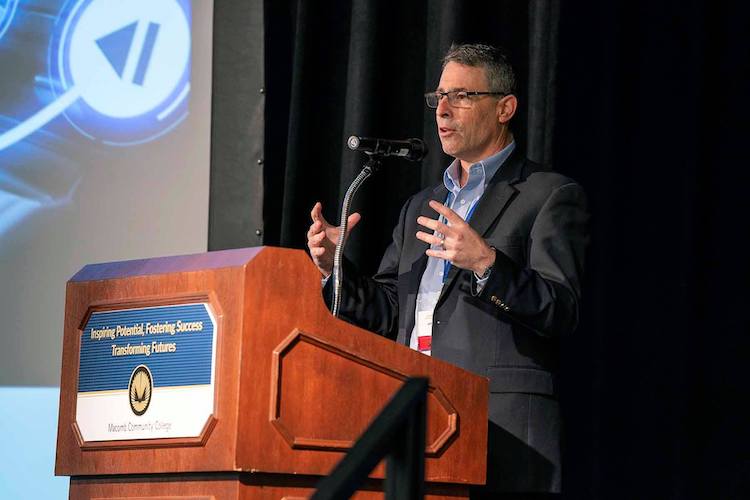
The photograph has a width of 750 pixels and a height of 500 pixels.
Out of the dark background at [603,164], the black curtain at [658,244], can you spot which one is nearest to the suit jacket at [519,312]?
the dark background at [603,164]

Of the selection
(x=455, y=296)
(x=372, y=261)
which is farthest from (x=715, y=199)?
(x=455, y=296)

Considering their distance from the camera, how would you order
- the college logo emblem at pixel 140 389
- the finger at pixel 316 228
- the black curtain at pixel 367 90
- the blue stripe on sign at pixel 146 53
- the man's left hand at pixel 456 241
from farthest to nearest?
the blue stripe on sign at pixel 146 53 → the black curtain at pixel 367 90 → the finger at pixel 316 228 → the man's left hand at pixel 456 241 → the college logo emblem at pixel 140 389

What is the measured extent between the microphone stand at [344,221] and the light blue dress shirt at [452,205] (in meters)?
0.26

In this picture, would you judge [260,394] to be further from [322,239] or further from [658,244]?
[658,244]

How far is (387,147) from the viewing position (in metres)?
2.81

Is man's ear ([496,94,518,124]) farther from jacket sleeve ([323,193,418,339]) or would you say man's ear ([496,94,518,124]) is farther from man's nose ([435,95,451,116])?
jacket sleeve ([323,193,418,339])

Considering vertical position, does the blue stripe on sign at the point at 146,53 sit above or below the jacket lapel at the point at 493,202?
above

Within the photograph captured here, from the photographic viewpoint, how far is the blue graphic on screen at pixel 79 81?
4.04m

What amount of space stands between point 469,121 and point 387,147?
0.49m

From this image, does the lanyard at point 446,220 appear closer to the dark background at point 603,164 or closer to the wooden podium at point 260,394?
the wooden podium at point 260,394

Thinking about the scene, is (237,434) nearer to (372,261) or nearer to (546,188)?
(546,188)

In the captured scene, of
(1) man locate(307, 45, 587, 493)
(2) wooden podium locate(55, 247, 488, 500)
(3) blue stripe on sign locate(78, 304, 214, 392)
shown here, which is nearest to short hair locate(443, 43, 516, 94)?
(1) man locate(307, 45, 587, 493)

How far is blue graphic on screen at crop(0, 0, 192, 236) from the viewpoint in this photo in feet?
13.3

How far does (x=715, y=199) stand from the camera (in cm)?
420
